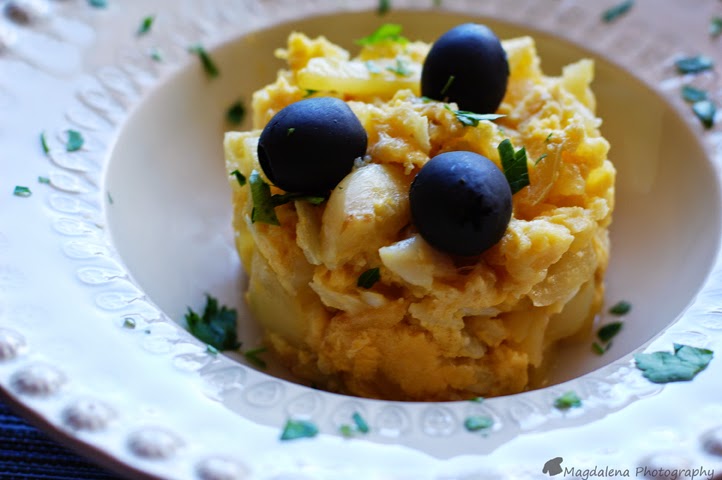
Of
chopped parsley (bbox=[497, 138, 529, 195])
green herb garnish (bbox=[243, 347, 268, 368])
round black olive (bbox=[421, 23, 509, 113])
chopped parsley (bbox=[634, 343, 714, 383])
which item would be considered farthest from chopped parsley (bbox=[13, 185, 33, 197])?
chopped parsley (bbox=[634, 343, 714, 383])

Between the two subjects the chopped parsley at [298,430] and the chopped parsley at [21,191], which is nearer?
the chopped parsley at [298,430]

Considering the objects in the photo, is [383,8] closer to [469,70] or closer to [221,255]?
[469,70]

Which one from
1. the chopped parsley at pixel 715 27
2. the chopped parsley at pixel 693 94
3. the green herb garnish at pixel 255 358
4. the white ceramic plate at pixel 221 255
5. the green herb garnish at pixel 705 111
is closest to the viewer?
the white ceramic plate at pixel 221 255

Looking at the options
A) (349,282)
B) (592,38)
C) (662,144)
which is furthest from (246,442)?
(592,38)

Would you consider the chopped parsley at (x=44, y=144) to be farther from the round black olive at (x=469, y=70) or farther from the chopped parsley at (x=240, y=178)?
the round black olive at (x=469, y=70)

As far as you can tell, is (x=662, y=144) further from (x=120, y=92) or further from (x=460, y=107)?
(x=120, y=92)

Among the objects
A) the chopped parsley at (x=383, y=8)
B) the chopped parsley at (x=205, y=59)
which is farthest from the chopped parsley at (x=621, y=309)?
the chopped parsley at (x=205, y=59)

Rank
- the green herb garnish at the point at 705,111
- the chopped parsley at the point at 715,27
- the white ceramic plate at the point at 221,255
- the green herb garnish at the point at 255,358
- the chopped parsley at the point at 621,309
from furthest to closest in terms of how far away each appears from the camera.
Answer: the chopped parsley at the point at 715,27
the green herb garnish at the point at 705,111
the chopped parsley at the point at 621,309
the green herb garnish at the point at 255,358
the white ceramic plate at the point at 221,255
